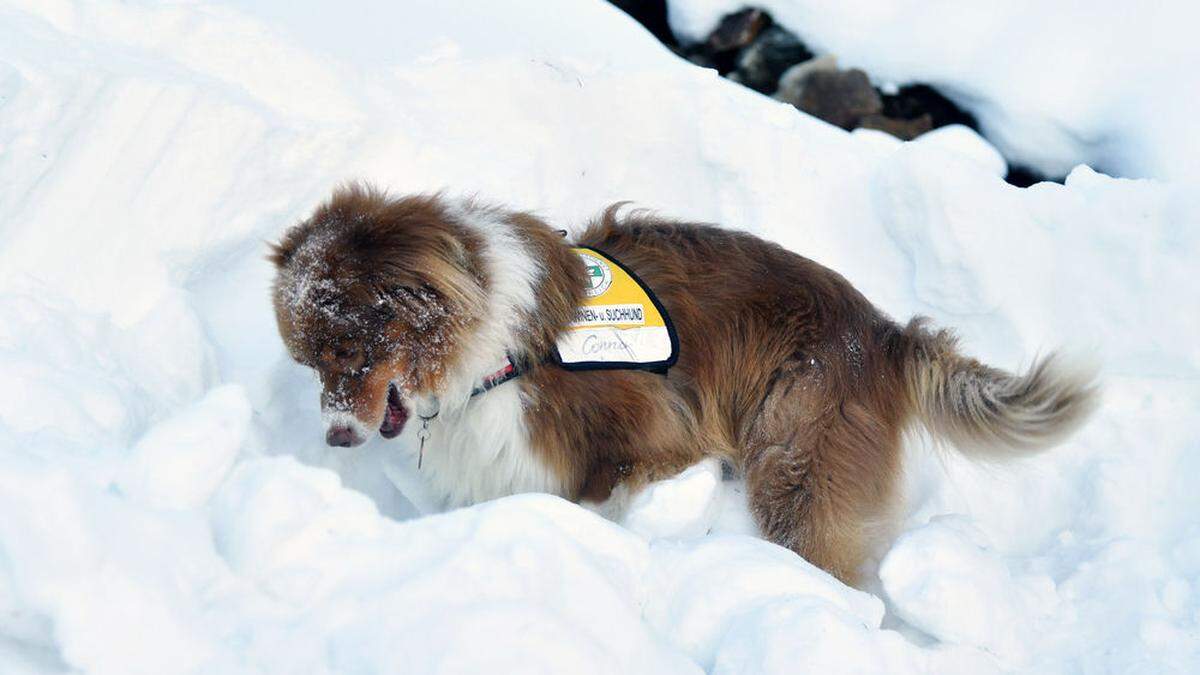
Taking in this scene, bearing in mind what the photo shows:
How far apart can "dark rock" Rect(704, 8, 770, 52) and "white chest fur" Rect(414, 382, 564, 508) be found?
193 inches

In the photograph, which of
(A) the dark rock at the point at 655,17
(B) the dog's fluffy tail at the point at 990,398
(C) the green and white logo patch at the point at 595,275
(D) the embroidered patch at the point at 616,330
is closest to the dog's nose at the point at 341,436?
(D) the embroidered patch at the point at 616,330

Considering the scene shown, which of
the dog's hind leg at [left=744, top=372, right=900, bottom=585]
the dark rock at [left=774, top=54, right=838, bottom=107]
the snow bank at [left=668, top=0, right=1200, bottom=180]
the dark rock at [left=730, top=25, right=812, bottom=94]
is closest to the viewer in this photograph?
the dog's hind leg at [left=744, top=372, right=900, bottom=585]

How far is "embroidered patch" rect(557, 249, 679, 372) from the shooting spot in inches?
133

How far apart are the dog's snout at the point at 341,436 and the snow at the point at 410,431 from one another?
25 centimetres

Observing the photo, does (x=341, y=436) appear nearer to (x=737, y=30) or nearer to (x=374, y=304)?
(x=374, y=304)

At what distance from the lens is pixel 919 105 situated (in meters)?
7.16

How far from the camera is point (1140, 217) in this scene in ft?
14.6

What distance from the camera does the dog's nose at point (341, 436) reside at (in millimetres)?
3143

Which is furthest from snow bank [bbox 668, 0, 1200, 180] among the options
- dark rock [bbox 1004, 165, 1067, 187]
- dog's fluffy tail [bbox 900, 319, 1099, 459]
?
dog's fluffy tail [bbox 900, 319, 1099, 459]

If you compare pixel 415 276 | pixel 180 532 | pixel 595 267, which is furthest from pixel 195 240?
pixel 180 532

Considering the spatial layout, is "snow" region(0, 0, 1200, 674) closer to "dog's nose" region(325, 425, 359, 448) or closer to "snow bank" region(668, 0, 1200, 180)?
"snow bank" region(668, 0, 1200, 180)

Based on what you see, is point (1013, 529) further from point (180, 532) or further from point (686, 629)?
point (180, 532)

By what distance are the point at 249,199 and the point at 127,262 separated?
1.86 feet

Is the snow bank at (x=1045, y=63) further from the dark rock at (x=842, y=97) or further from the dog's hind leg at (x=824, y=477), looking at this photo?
the dog's hind leg at (x=824, y=477)
